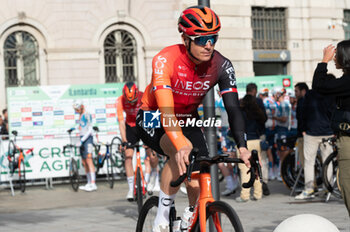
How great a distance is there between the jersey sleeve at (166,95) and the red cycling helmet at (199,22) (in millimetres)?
337

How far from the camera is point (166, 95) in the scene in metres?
4.93

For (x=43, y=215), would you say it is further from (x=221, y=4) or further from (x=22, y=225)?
(x=221, y=4)

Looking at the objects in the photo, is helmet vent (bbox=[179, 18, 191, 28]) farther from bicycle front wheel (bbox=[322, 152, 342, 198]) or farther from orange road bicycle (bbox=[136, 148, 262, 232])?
bicycle front wheel (bbox=[322, 152, 342, 198])

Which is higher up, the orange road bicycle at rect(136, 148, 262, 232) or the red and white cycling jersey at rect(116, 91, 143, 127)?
the red and white cycling jersey at rect(116, 91, 143, 127)

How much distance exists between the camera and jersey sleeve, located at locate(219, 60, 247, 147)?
4.80 meters

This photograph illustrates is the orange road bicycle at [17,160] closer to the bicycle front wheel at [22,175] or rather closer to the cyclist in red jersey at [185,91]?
the bicycle front wheel at [22,175]

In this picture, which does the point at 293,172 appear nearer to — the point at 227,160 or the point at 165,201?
the point at 165,201

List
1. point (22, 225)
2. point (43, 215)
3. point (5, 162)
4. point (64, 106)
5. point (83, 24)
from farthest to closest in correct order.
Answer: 1. point (83, 24)
2. point (64, 106)
3. point (5, 162)
4. point (43, 215)
5. point (22, 225)

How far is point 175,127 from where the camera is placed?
4773mm

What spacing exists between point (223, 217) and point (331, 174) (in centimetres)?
716

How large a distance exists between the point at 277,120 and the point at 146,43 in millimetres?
9199

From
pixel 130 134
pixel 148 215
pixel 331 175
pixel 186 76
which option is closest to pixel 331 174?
pixel 331 175

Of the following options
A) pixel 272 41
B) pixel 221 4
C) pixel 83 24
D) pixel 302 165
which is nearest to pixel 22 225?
pixel 302 165

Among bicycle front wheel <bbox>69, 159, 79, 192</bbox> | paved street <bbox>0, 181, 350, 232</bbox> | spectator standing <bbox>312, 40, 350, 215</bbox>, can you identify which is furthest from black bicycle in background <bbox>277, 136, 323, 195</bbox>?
spectator standing <bbox>312, 40, 350, 215</bbox>
